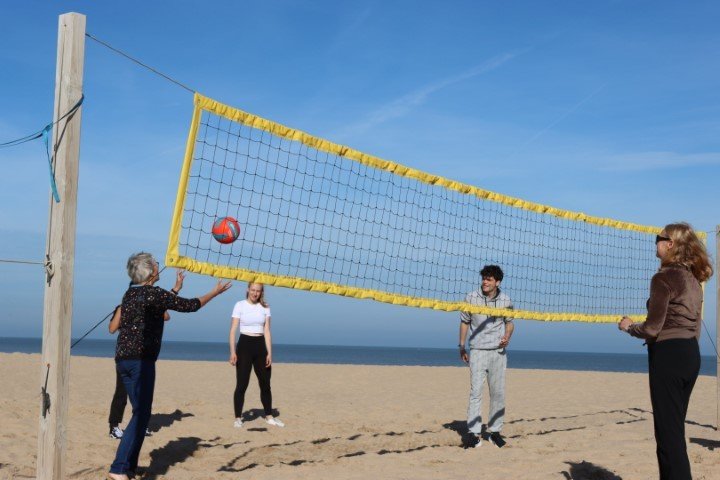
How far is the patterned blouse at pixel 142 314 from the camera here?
4492 mm

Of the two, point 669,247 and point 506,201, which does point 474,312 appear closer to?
point 506,201

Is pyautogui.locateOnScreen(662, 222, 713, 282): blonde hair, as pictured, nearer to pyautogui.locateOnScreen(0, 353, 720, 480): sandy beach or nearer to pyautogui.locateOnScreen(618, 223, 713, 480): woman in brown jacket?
pyautogui.locateOnScreen(618, 223, 713, 480): woman in brown jacket

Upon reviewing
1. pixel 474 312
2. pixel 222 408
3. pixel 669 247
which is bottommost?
pixel 222 408

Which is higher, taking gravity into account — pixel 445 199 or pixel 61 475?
pixel 445 199

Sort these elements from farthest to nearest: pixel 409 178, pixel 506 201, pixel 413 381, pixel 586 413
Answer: pixel 413 381
pixel 586 413
pixel 506 201
pixel 409 178

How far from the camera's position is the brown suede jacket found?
4.00 metres

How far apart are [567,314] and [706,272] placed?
2568mm

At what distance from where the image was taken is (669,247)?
415 centimetres

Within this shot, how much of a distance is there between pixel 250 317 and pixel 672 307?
13.3 ft

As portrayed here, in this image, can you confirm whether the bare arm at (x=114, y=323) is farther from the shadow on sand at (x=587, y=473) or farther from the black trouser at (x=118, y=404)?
the shadow on sand at (x=587, y=473)

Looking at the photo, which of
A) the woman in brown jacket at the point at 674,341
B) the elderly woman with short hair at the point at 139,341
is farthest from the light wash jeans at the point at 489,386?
the elderly woman with short hair at the point at 139,341

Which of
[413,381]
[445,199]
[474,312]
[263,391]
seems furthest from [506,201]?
[413,381]

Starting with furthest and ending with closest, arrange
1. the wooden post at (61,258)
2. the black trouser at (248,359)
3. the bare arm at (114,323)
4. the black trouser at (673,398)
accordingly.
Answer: the black trouser at (248,359), the bare arm at (114,323), the wooden post at (61,258), the black trouser at (673,398)

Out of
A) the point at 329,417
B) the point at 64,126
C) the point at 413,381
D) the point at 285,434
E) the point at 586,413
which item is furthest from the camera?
the point at 413,381
